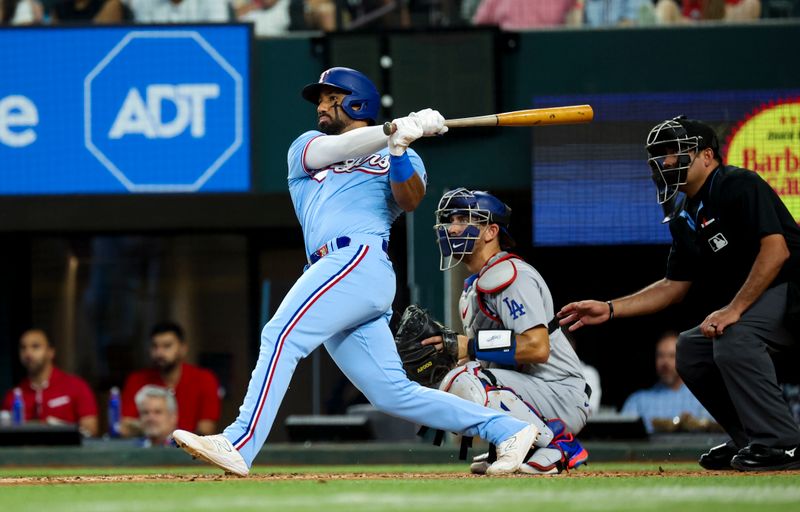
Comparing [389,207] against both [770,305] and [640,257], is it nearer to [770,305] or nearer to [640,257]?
[770,305]

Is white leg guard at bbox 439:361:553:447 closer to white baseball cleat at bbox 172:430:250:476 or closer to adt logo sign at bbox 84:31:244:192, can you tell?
white baseball cleat at bbox 172:430:250:476

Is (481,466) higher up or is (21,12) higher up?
(21,12)

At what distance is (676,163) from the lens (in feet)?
20.4

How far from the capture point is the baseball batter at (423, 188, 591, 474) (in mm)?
5934

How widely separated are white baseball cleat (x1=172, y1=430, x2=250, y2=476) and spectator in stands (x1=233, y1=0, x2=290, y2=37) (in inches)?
247

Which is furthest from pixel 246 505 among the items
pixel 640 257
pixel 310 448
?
pixel 640 257

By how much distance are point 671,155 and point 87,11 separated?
20.7 ft

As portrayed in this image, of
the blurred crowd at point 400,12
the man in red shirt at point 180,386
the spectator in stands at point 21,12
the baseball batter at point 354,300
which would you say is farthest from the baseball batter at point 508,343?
the spectator in stands at point 21,12

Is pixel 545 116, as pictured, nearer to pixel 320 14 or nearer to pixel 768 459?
pixel 768 459

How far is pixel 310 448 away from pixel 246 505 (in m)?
5.38

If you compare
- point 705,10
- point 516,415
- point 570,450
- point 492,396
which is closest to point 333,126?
point 492,396

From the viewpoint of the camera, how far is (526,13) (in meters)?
10.9

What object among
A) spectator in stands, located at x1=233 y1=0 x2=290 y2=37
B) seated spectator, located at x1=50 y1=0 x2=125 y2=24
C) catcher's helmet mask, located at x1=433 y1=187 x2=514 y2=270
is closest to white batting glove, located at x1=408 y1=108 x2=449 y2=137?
catcher's helmet mask, located at x1=433 y1=187 x2=514 y2=270

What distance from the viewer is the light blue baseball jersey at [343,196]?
5727 mm
